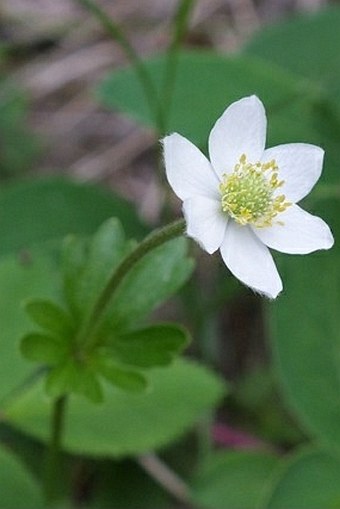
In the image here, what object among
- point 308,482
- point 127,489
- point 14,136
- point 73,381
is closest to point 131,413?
point 127,489

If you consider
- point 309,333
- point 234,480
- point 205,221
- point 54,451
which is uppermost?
point 205,221

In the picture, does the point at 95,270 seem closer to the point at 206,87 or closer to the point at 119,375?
the point at 119,375

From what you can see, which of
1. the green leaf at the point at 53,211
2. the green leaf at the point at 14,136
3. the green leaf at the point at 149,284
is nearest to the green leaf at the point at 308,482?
the green leaf at the point at 149,284

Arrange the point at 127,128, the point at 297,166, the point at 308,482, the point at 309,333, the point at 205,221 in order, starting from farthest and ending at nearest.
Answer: the point at 127,128
the point at 309,333
the point at 308,482
the point at 297,166
the point at 205,221

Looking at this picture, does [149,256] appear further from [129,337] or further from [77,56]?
[77,56]

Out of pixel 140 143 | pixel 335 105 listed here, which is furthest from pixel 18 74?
pixel 335 105

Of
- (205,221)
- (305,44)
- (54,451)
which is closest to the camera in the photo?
(205,221)
